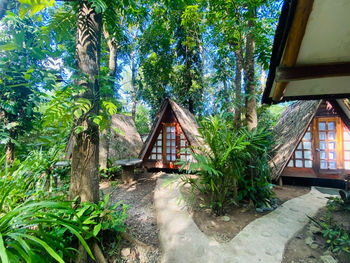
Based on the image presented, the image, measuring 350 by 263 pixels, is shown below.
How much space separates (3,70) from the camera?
124 inches

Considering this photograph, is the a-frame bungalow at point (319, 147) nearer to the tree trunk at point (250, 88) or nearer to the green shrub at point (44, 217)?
the tree trunk at point (250, 88)

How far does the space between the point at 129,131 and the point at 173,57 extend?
5.51 m

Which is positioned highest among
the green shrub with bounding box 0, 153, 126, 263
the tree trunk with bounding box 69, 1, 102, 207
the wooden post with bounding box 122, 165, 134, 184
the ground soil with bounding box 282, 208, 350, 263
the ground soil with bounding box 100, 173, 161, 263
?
the tree trunk with bounding box 69, 1, 102, 207

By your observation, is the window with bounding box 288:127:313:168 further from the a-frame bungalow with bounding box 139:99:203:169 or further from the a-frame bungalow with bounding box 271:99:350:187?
the a-frame bungalow with bounding box 139:99:203:169

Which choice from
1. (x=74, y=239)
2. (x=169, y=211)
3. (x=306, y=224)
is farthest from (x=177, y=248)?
(x=306, y=224)

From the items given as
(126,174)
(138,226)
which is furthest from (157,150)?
(138,226)

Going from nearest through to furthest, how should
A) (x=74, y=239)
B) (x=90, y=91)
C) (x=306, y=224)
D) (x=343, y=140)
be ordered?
(x=74, y=239) < (x=90, y=91) < (x=306, y=224) < (x=343, y=140)

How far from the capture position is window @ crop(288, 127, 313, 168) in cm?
473

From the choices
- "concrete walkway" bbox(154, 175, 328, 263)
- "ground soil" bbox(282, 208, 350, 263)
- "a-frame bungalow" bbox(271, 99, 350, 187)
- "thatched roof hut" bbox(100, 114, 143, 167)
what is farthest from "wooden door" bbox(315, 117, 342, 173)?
"thatched roof hut" bbox(100, 114, 143, 167)

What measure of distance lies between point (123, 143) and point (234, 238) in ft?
21.0

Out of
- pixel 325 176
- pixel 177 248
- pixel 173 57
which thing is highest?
pixel 173 57

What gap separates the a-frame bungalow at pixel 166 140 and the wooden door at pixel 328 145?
3840 mm

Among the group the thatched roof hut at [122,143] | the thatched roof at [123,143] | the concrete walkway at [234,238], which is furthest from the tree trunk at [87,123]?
the thatched roof at [123,143]

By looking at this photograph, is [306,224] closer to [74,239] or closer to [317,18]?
[317,18]
